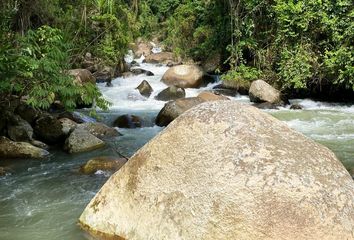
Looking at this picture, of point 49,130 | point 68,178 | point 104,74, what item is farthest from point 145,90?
point 68,178

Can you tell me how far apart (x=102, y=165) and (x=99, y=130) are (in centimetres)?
277

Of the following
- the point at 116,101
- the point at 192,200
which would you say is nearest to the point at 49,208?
the point at 192,200

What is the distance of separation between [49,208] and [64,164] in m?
2.14

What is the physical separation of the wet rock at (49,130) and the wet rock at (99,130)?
51 centimetres

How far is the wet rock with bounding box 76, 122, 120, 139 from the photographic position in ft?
30.9

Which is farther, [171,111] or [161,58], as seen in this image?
[161,58]

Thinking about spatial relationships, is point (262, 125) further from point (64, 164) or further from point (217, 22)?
point (217, 22)

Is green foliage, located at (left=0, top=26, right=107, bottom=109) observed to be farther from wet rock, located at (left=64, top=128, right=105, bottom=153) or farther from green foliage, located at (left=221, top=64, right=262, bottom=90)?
green foliage, located at (left=221, top=64, right=262, bottom=90)

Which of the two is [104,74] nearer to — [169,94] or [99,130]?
[169,94]

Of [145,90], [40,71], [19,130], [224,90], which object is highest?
[40,71]

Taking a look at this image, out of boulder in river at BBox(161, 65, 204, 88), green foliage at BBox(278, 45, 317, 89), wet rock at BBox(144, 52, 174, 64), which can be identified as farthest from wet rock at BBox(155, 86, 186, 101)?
wet rock at BBox(144, 52, 174, 64)

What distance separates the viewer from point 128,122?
10.6 m

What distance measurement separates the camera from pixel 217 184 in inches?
145

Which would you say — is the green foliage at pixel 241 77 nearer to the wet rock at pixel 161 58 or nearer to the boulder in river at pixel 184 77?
the boulder in river at pixel 184 77
